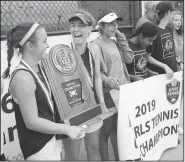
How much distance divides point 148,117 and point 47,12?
234 centimetres

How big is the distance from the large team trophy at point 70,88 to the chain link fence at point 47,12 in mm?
764

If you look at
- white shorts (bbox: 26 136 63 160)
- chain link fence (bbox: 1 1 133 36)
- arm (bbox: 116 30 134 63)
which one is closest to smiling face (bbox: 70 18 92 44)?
chain link fence (bbox: 1 1 133 36)

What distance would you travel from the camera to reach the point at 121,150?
8.57 feet

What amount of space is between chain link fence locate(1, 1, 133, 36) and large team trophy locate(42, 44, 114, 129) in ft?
2.51

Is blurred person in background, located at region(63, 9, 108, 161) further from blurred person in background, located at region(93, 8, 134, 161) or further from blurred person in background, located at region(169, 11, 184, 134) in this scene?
blurred person in background, located at region(169, 11, 184, 134)

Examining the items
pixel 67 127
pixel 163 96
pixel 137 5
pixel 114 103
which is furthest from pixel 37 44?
pixel 137 5

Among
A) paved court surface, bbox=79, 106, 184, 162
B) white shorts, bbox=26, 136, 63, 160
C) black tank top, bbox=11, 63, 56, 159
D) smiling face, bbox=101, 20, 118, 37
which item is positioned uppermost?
smiling face, bbox=101, 20, 118, 37

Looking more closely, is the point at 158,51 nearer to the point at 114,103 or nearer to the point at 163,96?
the point at 163,96

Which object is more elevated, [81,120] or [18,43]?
[18,43]

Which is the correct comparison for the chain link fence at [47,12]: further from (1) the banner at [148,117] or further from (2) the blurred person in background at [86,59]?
(1) the banner at [148,117]

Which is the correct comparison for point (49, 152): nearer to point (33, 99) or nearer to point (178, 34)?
point (33, 99)

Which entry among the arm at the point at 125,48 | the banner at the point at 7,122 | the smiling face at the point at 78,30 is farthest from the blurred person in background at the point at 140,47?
the banner at the point at 7,122

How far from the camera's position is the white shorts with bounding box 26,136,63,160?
5.82 feet

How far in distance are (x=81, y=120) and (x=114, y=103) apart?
27.6 inches
